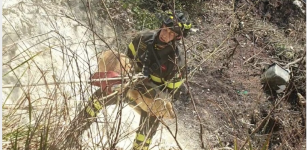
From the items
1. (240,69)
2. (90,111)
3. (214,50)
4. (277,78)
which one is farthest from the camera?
(240,69)

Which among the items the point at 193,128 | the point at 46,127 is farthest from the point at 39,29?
the point at 46,127

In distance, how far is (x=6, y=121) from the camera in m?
2.29

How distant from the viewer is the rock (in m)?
6.69

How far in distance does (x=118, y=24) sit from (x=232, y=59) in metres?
2.27

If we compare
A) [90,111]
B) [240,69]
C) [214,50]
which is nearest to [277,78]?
[240,69]

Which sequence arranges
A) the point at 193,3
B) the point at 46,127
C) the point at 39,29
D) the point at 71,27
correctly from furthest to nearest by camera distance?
the point at 193,3 → the point at 71,27 → the point at 39,29 → the point at 46,127

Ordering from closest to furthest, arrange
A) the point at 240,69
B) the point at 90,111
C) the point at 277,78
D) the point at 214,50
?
the point at 90,111 < the point at 214,50 < the point at 277,78 < the point at 240,69

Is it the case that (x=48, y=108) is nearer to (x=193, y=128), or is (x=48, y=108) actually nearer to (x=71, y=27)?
(x=71, y=27)

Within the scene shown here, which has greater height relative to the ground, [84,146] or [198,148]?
[84,146]

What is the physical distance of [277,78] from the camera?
6.68 m

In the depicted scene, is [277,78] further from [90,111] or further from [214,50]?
[90,111]

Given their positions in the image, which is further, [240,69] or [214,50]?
[240,69]

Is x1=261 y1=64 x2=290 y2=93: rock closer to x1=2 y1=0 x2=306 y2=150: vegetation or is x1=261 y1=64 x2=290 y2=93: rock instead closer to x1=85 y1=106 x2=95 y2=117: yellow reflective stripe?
x1=2 y1=0 x2=306 y2=150: vegetation

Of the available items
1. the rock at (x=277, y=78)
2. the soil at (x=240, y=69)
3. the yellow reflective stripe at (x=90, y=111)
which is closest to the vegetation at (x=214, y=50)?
the soil at (x=240, y=69)
